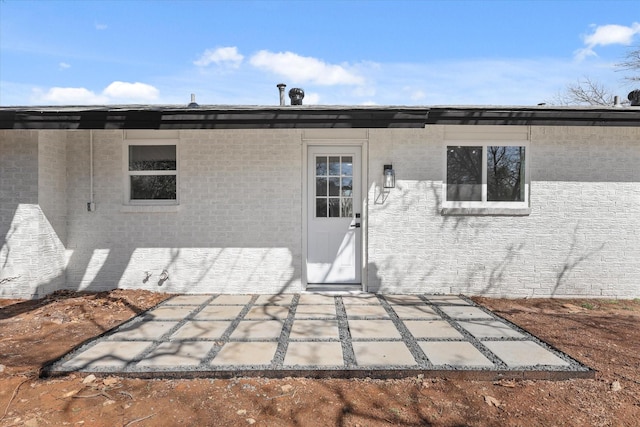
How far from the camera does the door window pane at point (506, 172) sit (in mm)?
5922

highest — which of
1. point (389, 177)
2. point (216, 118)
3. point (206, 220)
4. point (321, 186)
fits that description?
point (216, 118)

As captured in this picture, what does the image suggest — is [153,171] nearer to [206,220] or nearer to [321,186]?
[206,220]

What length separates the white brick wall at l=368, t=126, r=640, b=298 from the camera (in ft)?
Answer: 19.1

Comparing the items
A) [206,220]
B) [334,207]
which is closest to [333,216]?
[334,207]

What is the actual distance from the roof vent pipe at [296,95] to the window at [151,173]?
2298 mm

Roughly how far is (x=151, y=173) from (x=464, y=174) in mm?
5255

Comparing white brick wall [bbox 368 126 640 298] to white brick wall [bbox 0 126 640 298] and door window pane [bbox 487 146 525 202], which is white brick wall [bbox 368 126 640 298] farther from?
door window pane [bbox 487 146 525 202]

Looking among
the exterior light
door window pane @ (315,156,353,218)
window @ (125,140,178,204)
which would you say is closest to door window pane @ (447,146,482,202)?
the exterior light

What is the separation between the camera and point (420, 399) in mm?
2723

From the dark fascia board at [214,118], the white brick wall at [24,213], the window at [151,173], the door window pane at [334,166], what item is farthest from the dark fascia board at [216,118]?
the door window pane at [334,166]

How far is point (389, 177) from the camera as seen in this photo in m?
5.73

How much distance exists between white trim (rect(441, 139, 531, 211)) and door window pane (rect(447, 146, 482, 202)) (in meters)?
0.06

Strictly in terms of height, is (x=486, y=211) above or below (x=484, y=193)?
below

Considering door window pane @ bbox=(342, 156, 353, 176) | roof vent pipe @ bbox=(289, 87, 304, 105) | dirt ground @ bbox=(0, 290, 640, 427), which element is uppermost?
roof vent pipe @ bbox=(289, 87, 304, 105)
